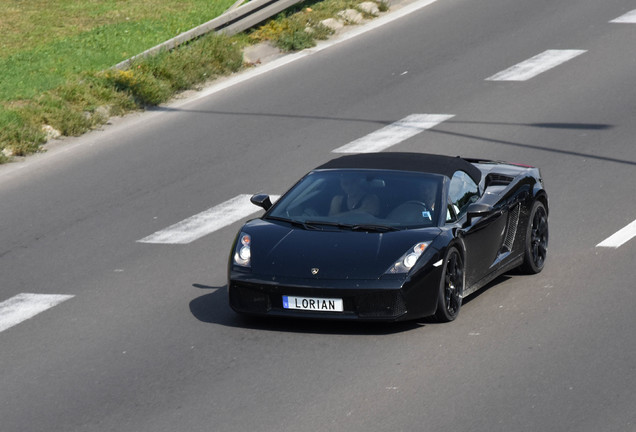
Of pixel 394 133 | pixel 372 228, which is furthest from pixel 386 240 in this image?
pixel 394 133

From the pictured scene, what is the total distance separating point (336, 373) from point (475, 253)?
2.38 m

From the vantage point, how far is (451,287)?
1074 centimetres

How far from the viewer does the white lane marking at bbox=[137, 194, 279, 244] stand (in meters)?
14.2

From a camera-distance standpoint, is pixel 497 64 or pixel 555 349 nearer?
pixel 555 349

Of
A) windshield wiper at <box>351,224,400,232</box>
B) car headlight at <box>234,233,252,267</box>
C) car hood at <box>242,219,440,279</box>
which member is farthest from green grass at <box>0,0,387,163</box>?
windshield wiper at <box>351,224,400,232</box>

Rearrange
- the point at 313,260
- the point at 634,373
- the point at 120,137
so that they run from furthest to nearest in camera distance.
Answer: the point at 120,137 < the point at 313,260 < the point at 634,373

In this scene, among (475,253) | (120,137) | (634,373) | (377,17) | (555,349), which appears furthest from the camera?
(377,17)

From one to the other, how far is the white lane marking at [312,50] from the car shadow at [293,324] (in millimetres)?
9766

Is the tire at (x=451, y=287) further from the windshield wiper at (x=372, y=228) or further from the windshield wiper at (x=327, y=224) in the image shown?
the windshield wiper at (x=327, y=224)

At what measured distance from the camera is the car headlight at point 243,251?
10.7 meters

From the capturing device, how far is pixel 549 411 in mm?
8406

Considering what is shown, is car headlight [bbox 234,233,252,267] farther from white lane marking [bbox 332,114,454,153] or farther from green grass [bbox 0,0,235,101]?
green grass [bbox 0,0,235,101]

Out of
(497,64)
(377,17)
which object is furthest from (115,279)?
(377,17)

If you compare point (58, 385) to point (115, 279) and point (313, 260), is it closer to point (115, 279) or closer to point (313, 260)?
point (313, 260)
